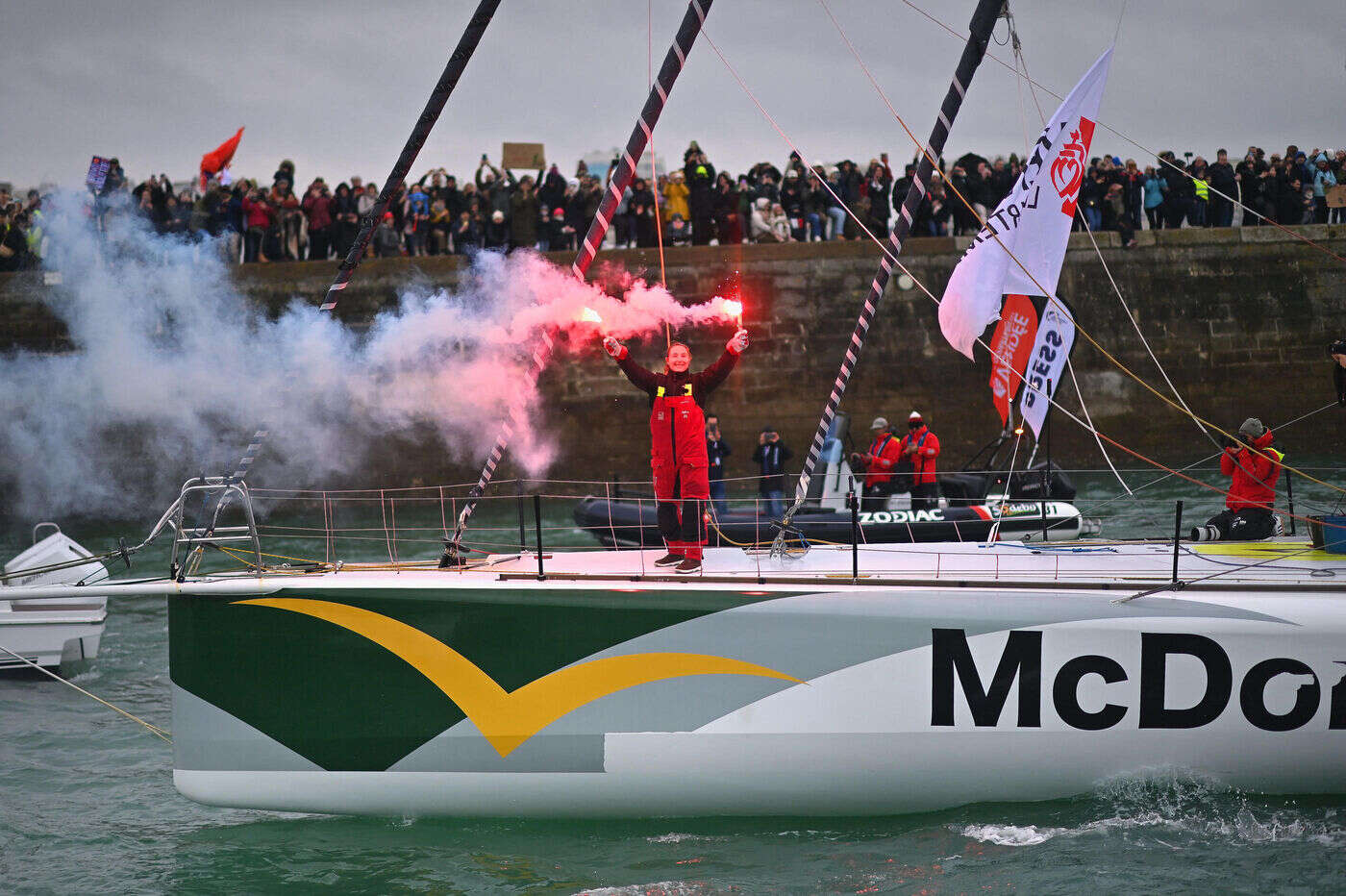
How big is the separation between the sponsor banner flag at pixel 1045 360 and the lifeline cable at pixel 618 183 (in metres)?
4.58

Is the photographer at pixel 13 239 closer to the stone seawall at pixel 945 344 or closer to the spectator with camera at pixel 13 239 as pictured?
the spectator with camera at pixel 13 239

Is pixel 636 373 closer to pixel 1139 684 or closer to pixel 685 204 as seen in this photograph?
pixel 1139 684

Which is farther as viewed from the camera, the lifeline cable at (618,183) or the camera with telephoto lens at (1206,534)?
the camera with telephoto lens at (1206,534)

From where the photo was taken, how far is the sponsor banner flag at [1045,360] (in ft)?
34.4

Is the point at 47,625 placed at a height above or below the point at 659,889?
above

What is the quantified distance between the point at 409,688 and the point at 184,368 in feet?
33.6

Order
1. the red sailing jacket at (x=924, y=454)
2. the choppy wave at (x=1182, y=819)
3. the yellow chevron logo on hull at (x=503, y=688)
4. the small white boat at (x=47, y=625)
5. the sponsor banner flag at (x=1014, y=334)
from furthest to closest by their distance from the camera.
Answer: the red sailing jacket at (x=924, y=454)
the sponsor banner flag at (x=1014, y=334)
the small white boat at (x=47, y=625)
the yellow chevron logo on hull at (x=503, y=688)
the choppy wave at (x=1182, y=819)

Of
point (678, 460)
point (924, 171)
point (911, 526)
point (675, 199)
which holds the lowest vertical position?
point (911, 526)

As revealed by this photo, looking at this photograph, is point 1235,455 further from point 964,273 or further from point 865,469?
point 865,469

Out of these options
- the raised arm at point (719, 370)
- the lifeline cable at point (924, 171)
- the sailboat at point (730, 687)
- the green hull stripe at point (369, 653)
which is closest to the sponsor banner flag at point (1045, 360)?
the lifeline cable at point (924, 171)

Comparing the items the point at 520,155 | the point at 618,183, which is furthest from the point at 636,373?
the point at 520,155

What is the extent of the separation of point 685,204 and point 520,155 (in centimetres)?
279

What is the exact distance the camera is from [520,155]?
57.9 ft

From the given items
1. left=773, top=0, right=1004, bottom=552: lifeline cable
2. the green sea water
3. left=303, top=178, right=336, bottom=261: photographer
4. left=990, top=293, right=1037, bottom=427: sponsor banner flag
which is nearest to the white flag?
left=990, top=293, right=1037, bottom=427: sponsor banner flag
